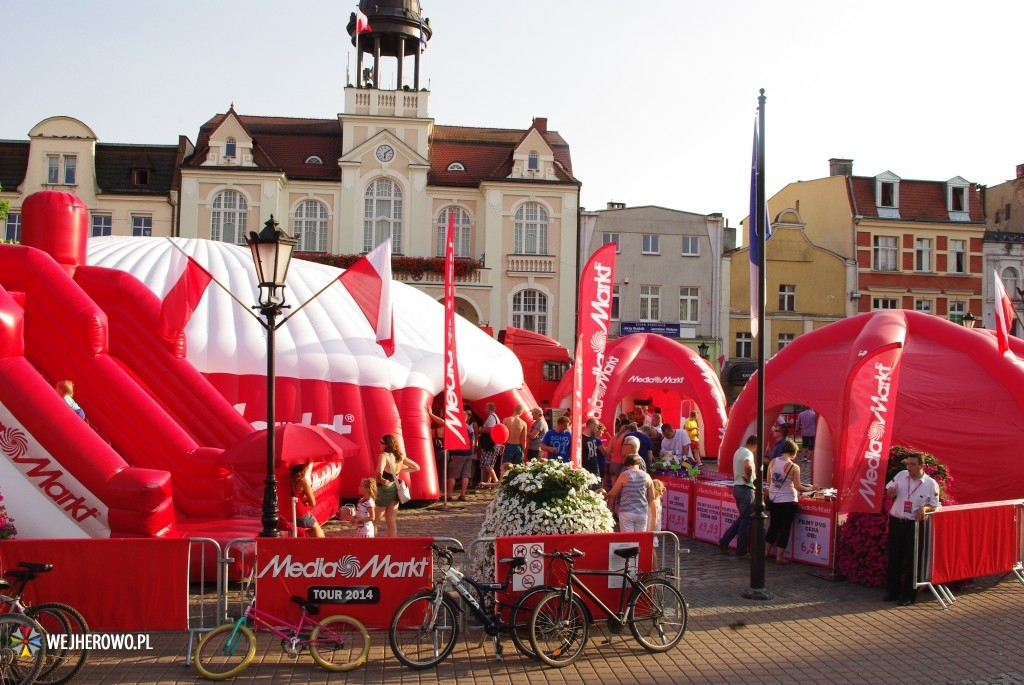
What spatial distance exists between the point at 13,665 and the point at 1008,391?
13027 millimetres

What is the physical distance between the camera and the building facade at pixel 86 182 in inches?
1441

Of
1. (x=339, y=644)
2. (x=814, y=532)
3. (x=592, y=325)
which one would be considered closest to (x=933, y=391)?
(x=814, y=532)

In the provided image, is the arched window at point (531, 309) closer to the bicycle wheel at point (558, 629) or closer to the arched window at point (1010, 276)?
the arched window at point (1010, 276)

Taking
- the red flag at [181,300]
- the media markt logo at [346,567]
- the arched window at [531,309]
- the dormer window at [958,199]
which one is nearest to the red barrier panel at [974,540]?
the media markt logo at [346,567]

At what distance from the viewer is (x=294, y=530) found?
1026cm

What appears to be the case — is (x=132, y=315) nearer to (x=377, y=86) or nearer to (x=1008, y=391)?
(x=1008, y=391)

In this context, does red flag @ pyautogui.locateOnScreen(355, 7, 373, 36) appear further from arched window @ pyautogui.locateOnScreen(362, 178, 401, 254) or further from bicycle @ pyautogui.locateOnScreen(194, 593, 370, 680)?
bicycle @ pyautogui.locateOnScreen(194, 593, 370, 680)

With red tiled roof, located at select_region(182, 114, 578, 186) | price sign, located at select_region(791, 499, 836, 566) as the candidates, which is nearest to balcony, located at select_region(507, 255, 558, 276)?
red tiled roof, located at select_region(182, 114, 578, 186)

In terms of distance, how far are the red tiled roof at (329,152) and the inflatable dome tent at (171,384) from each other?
58.0 ft

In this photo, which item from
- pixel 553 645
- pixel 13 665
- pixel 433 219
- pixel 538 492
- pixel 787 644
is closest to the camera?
pixel 13 665

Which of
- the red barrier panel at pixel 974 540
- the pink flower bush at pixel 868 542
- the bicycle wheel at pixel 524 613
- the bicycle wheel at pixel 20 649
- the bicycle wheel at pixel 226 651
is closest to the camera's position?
the bicycle wheel at pixel 20 649

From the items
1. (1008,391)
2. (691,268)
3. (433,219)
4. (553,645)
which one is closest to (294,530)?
(553,645)

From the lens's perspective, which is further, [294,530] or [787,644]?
[294,530]

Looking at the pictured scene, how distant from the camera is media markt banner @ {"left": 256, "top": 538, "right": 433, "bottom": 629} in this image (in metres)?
7.75
